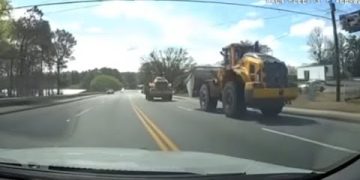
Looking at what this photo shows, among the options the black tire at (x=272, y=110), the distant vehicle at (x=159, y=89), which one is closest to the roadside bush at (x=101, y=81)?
the distant vehicle at (x=159, y=89)

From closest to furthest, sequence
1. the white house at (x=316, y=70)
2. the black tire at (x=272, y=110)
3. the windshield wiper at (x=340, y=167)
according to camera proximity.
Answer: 1. the windshield wiper at (x=340, y=167)
2. the white house at (x=316, y=70)
3. the black tire at (x=272, y=110)

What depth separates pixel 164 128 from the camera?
1859 centimetres

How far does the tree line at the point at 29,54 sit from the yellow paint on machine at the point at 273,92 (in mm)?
6715

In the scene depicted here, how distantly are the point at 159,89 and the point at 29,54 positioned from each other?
2233cm

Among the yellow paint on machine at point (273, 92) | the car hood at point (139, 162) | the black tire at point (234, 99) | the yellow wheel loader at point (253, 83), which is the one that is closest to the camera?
the car hood at point (139, 162)

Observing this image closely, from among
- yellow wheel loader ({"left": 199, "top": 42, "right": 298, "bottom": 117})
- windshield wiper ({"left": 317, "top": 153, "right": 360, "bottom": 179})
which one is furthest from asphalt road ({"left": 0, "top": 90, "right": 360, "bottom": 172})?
windshield wiper ({"left": 317, "top": 153, "right": 360, "bottom": 179})

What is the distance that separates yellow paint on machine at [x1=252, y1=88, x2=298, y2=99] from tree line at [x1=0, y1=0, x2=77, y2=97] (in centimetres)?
672

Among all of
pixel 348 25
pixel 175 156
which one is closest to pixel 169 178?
pixel 175 156

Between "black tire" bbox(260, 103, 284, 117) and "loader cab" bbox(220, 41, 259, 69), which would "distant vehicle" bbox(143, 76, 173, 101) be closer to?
"loader cab" bbox(220, 41, 259, 69)

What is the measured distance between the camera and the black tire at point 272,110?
2220 centimetres

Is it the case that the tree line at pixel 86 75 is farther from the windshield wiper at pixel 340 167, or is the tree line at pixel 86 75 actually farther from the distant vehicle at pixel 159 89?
the distant vehicle at pixel 159 89

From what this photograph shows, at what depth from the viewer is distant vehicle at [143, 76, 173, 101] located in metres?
49.3

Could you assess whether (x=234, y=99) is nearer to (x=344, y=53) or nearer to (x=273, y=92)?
(x=273, y=92)

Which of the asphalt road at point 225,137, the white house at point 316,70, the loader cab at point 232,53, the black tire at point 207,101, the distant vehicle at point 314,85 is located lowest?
the asphalt road at point 225,137
